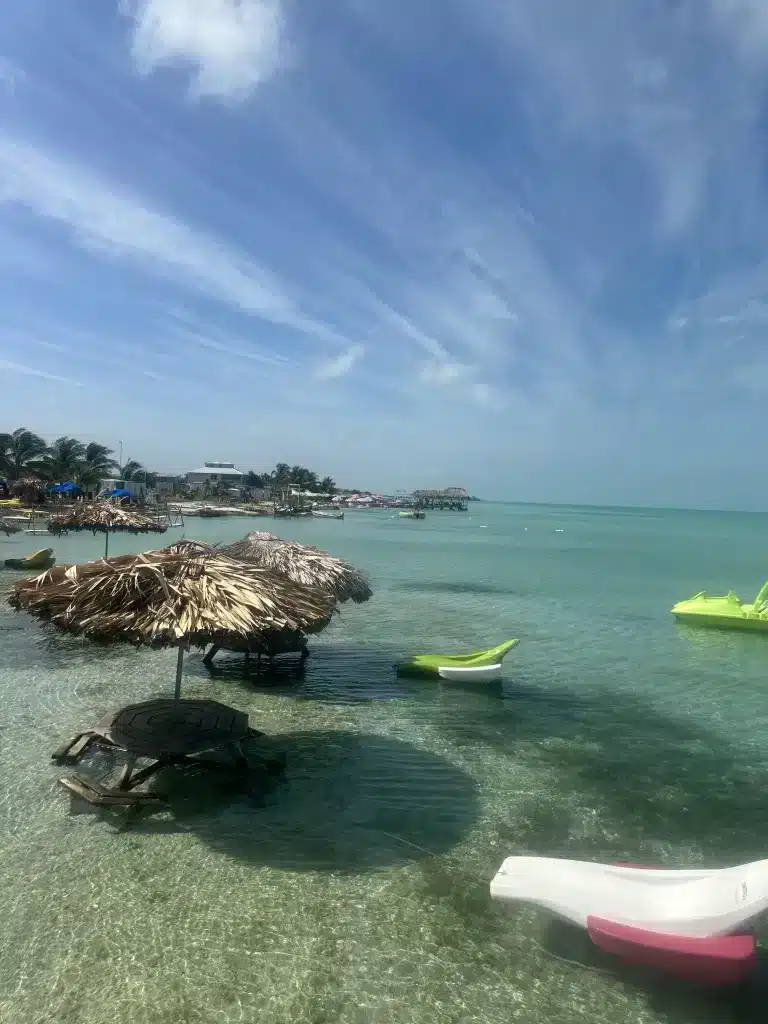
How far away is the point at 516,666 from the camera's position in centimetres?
1309

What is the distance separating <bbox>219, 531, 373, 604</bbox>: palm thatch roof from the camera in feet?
36.6

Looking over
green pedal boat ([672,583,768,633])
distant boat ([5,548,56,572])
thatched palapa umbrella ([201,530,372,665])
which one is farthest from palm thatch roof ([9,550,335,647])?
distant boat ([5,548,56,572])

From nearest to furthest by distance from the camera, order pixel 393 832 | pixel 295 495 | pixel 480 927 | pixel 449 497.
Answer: pixel 480 927 < pixel 393 832 < pixel 295 495 < pixel 449 497

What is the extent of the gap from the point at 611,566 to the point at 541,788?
3149 cm

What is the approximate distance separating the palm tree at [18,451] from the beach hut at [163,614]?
57764 millimetres

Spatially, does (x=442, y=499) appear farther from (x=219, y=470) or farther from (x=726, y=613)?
(x=726, y=613)

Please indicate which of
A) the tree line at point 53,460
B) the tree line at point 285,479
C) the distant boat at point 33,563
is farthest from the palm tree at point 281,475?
the distant boat at point 33,563

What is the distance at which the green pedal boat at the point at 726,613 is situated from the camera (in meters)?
17.2

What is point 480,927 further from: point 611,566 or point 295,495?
point 295,495

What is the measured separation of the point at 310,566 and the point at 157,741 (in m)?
5.14

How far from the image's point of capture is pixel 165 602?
20.5ft

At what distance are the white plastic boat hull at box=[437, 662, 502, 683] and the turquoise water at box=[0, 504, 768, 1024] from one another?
22cm

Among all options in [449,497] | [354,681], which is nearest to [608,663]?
[354,681]

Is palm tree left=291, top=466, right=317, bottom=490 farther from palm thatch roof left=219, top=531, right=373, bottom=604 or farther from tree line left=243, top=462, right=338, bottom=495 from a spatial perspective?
palm thatch roof left=219, top=531, right=373, bottom=604
